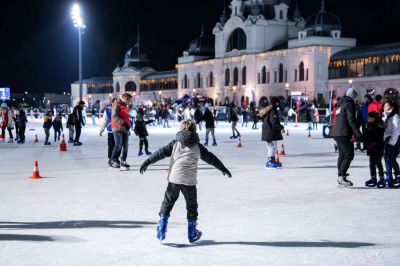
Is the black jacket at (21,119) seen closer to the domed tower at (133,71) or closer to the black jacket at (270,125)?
the black jacket at (270,125)

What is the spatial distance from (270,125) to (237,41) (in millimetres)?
72571

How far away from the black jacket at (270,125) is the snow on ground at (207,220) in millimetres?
735

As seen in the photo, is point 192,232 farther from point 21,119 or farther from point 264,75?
point 264,75

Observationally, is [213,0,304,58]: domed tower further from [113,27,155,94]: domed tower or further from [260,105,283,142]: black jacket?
[260,105,283,142]: black jacket

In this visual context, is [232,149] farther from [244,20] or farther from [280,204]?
[244,20]

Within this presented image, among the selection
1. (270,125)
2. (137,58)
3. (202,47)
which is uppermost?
(202,47)

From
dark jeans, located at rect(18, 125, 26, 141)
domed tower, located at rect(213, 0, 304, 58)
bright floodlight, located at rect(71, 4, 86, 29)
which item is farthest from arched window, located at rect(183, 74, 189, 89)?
dark jeans, located at rect(18, 125, 26, 141)

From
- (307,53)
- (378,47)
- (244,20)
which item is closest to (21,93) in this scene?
(244,20)

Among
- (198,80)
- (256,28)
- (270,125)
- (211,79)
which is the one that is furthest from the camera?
(198,80)

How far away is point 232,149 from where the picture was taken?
2109 cm

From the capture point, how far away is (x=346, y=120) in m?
11.2

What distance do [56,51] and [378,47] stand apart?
297ft

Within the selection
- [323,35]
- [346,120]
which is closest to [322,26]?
[323,35]

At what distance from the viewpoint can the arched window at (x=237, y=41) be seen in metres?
84.5
